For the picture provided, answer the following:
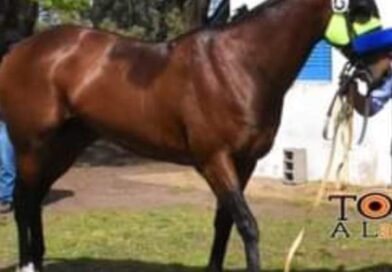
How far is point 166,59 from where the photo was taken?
18.6 ft

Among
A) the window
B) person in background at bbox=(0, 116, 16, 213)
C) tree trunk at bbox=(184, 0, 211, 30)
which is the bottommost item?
tree trunk at bbox=(184, 0, 211, 30)

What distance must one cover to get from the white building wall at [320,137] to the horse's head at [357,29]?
5580 millimetres

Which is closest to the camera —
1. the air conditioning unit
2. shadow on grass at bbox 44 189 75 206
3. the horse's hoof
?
the horse's hoof

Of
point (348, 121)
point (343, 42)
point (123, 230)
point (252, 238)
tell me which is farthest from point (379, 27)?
point (123, 230)

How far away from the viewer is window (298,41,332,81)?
1155 cm

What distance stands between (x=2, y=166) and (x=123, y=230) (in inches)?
80.5

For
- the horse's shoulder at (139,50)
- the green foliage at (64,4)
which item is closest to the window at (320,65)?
the green foliage at (64,4)

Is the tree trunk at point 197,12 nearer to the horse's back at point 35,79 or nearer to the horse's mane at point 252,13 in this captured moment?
the horse's back at point 35,79

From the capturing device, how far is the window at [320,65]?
1155 cm

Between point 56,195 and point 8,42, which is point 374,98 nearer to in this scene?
point 8,42

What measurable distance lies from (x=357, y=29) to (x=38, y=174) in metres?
2.46

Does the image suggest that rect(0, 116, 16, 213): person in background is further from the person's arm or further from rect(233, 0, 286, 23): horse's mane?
the person's arm

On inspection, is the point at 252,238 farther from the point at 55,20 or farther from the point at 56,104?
the point at 55,20

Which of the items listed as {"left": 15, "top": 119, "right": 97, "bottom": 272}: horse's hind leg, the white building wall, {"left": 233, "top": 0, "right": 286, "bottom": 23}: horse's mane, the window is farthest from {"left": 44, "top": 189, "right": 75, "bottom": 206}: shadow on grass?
{"left": 233, "top": 0, "right": 286, "bottom": 23}: horse's mane
